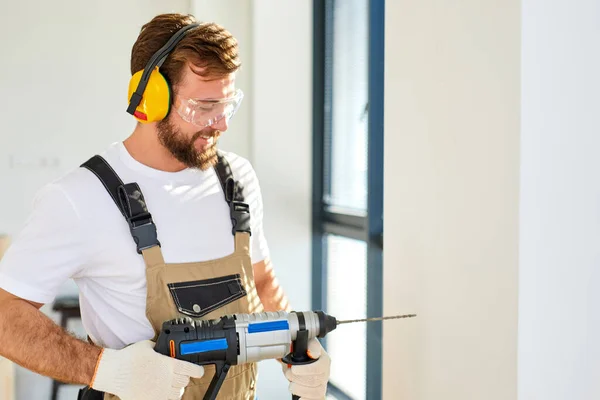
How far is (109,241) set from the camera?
64.5 inches

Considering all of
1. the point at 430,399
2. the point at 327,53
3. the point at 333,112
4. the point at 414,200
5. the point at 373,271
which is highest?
the point at 327,53

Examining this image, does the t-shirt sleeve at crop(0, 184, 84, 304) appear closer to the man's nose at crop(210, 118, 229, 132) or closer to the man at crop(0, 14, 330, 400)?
the man at crop(0, 14, 330, 400)

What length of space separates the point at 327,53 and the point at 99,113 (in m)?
1.44

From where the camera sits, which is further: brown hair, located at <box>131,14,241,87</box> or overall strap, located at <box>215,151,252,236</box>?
overall strap, located at <box>215,151,252,236</box>

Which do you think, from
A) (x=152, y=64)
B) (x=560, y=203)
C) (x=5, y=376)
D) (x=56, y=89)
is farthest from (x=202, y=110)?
(x=56, y=89)

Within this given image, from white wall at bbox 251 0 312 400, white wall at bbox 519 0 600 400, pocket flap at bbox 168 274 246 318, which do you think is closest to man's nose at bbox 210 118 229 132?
pocket flap at bbox 168 274 246 318

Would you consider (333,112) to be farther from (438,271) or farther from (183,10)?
(438,271)

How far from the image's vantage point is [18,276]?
1.57m

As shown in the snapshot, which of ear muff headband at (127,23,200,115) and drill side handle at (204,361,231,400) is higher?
ear muff headband at (127,23,200,115)

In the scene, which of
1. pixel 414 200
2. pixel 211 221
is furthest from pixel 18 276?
pixel 414 200

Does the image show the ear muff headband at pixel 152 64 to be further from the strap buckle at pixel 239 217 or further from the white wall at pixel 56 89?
the white wall at pixel 56 89

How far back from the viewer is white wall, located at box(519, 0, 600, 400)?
51.1 inches

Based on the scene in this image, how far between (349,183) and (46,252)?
1.59 metres

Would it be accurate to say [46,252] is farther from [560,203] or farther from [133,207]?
[560,203]
